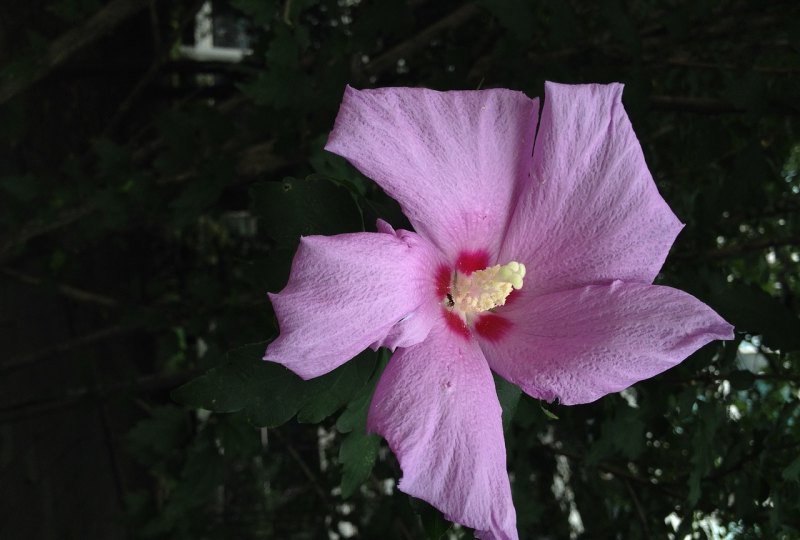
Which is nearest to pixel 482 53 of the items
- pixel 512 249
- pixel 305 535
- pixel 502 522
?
pixel 512 249

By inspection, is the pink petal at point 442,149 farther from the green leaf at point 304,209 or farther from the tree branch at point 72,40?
the tree branch at point 72,40

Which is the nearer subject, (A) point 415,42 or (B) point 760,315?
(B) point 760,315

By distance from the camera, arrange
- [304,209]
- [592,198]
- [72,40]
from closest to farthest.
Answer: [592,198] < [304,209] < [72,40]

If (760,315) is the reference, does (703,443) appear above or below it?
below

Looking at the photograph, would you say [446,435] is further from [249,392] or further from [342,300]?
[249,392]

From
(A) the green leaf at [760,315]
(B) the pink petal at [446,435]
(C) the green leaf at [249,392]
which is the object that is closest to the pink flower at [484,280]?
(B) the pink petal at [446,435]

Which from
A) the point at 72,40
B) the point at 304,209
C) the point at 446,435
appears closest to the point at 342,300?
the point at 446,435

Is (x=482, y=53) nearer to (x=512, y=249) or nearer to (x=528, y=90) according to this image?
(x=528, y=90)

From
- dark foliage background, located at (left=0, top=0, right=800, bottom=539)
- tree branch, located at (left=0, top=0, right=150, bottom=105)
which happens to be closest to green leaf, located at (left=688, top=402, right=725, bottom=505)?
dark foliage background, located at (left=0, top=0, right=800, bottom=539)
